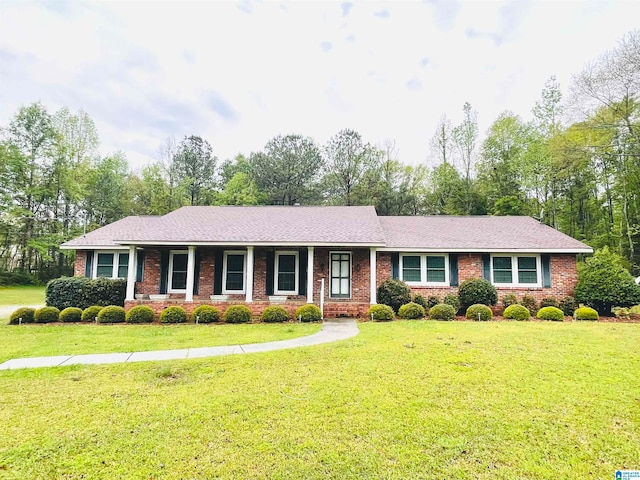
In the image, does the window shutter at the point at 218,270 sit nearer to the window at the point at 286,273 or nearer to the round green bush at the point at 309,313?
the window at the point at 286,273

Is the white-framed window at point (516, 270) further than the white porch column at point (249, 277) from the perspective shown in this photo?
Yes

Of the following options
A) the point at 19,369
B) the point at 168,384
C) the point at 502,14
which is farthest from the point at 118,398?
the point at 502,14

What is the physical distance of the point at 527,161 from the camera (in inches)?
971

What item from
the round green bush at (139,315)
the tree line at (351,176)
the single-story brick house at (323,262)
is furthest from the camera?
the tree line at (351,176)

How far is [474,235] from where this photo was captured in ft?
49.8

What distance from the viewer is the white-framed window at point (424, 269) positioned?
45.9 feet

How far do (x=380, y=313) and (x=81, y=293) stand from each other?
1091 cm

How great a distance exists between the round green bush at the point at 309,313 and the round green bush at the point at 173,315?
370 cm

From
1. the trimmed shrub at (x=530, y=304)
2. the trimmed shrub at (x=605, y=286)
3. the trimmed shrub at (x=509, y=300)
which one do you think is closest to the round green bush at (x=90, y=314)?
the trimmed shrub at (x=509, y=300)

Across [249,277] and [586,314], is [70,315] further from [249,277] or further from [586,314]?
[586,314]

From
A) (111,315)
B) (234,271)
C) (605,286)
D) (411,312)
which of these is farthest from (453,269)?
(111,315)

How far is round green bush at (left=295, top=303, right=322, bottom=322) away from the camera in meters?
11.3

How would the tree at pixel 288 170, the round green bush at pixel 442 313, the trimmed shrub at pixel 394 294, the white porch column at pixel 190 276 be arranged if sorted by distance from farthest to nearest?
1. the tree at pixel 288 170
2. the trimmed shrub at pixel 394 294
3. the white porch column at pixel 190 276
4. the round green bush at pixel 442 313

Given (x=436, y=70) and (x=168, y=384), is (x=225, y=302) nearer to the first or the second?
(x=168, y=384)
